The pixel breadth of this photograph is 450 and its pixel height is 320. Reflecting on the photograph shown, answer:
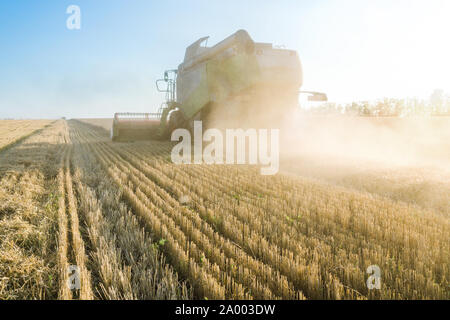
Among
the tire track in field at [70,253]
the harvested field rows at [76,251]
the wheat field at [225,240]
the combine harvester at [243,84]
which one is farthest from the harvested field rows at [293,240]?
the combine harvester at [243,84]

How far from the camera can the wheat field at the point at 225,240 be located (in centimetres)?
201

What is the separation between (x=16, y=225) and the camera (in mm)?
3076

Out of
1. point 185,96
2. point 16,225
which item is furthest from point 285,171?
point 185,96

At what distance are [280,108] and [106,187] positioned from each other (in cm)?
689

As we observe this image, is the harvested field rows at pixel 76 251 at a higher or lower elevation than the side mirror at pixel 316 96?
lower

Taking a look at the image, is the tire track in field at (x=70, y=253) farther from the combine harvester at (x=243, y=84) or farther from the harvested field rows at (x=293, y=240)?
the combine harvester at (x=243, y=84)

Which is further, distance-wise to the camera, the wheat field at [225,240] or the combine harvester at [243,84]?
the combine harvester at [243,84]

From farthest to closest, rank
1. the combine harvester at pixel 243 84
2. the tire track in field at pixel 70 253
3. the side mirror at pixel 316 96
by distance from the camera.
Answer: the side mirror at pixel 316 96 < the combine harvester at pixel 243 84 < the tire track in field at pixel 70 253

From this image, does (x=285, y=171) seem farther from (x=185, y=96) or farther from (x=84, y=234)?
(x=185, y=96)

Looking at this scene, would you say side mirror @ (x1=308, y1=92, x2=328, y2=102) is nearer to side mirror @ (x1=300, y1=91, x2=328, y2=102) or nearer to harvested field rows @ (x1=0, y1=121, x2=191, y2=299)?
side mirror @ (x1=300, y1=91, x2=328, y2=102)

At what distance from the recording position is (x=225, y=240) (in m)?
2.78

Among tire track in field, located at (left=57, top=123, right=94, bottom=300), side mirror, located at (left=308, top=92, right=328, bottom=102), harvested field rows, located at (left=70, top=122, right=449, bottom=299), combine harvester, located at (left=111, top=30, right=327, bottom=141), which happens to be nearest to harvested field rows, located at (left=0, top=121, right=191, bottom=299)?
tire track in field, located at (left=57, top=123, right=94, bottom=300)

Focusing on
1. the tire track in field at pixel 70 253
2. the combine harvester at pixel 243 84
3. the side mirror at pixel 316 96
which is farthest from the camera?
the side mirror at pixel 316 96
